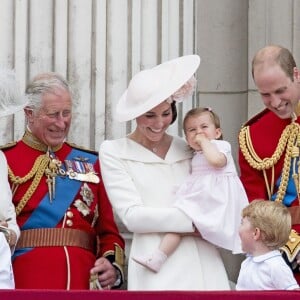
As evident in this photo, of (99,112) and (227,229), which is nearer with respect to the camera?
(227,229)

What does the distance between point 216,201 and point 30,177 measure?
79 cm

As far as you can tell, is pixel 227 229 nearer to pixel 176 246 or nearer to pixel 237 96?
pixel 176 246

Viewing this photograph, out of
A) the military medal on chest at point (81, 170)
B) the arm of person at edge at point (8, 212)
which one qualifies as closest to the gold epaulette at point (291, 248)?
the military medal on chest at point (81, 170)

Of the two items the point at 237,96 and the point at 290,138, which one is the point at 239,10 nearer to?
the point at 237,96

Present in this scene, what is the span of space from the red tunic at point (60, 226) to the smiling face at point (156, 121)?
16.1 inches

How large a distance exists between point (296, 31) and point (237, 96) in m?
0.39

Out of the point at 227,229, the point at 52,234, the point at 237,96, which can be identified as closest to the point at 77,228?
the point at 52,234

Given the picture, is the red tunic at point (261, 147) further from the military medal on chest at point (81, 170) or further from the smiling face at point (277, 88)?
the military medal on chest at point (81, 170)

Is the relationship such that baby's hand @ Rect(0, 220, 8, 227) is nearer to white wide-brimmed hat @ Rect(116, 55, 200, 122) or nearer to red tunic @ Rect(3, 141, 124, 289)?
red tunic @ Rect(3, 141, 124, 289)

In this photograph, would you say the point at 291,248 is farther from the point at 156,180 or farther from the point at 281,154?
the point at 156,180

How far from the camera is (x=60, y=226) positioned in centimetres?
726

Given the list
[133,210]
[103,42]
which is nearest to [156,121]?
[133,210]

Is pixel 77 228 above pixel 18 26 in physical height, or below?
below

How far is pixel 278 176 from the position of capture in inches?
279
